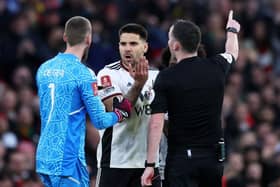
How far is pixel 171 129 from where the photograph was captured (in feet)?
33.0

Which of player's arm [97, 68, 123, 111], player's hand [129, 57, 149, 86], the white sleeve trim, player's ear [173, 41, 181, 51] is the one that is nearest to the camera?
player's ear [173, 41, 181, 51]

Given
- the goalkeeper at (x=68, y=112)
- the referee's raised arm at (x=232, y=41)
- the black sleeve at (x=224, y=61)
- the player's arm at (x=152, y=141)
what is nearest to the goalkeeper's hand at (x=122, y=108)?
the goalkeeper at (x=68, y=112)

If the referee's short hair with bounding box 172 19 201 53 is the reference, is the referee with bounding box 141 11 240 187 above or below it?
below

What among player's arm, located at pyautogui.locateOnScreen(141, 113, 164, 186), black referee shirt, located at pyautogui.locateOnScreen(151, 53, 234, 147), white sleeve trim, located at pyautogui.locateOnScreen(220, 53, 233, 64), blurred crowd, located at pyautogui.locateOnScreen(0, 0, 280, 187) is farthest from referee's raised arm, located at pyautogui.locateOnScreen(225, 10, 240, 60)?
blurred crowd, located at pyautogui.locateOnScreen(0, 0, 280, 187)

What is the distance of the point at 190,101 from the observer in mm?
9961

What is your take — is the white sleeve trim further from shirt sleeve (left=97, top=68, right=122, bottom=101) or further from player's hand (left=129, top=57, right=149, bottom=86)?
shirt sleeve (left=97, top=68, right=122, bottom=101)

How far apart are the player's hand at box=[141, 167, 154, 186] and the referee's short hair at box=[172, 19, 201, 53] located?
119 centimetres

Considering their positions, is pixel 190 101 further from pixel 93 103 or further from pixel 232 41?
pixel 232 41

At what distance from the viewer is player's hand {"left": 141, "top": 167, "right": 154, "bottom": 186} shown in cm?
992

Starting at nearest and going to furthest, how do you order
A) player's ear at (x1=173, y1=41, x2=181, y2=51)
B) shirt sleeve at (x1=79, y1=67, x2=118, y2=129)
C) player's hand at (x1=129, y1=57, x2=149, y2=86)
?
shirt sleeve at (x1=79, y1=67, x2=118, y2=129) → player's ear at (x1=173, y1=41, x2=181, y2=51) → player's hand at (x1=129, y1=57, x2=149, y2=86)

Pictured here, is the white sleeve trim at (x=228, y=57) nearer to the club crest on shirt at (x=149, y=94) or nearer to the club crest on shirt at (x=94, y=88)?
the club crest on shirt at (x=149, y=94)

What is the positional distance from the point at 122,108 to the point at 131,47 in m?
0.85

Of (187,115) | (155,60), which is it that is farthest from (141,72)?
(155,60)

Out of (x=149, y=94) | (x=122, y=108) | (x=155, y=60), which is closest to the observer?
(x=122, y=108)
